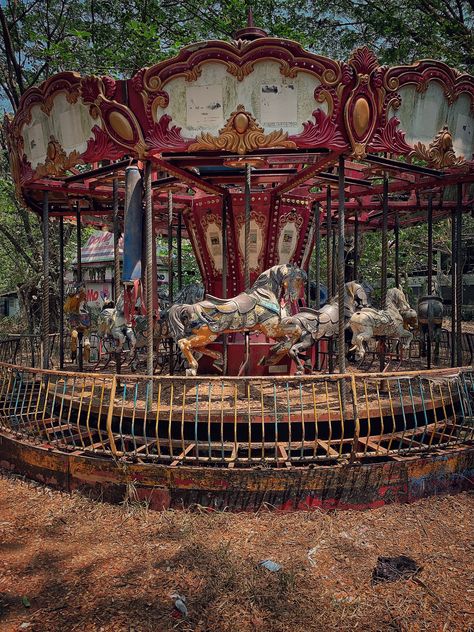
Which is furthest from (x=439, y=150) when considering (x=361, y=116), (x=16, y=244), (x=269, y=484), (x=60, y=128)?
(x=16, y=244)

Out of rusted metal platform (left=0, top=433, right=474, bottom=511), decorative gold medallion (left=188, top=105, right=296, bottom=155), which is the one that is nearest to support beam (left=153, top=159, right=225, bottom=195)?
decorative gold medallion (left=188, top=105, right=296, bottom=155)

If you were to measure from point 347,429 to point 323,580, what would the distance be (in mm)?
2674

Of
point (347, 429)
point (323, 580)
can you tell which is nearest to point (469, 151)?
point (347, 429)

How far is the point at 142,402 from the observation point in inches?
252

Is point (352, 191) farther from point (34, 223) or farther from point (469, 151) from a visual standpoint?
point (34, 223)

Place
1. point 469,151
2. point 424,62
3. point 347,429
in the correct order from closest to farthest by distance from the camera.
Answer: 1. point 424,62
2. point 347,429
3. point 469,151

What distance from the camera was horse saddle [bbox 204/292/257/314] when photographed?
6527mm

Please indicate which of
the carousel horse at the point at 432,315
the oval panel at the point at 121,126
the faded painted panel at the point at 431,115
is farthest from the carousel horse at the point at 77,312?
the carousel horse at the point at 432,315

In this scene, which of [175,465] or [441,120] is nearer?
[175,465]

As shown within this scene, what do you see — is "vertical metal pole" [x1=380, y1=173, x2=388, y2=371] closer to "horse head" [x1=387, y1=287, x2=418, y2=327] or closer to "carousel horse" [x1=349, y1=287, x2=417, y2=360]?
"horse head" [x1=387, y1=287, x2=418, y2=327]

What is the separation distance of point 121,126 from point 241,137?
1.43m

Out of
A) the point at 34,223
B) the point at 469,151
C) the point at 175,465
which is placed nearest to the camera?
the point at 175,465

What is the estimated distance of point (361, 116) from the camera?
554cm

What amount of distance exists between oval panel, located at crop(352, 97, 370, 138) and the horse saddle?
97.8 inches
